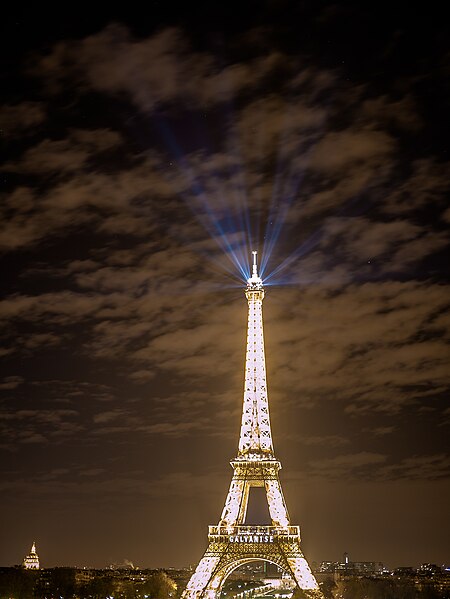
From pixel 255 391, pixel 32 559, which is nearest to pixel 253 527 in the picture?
pixel 255 391

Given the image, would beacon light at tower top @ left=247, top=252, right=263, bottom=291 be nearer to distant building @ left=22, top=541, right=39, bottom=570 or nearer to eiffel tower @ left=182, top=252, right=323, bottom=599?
eiffel tower @ left=182, top=252, right=323, bottom=599

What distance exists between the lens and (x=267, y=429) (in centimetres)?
7956

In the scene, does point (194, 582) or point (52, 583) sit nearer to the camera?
point (194, 582)

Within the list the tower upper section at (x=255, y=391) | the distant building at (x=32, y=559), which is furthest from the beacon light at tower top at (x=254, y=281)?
the distant building at (x=32, y=559)

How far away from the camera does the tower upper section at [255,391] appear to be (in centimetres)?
7906

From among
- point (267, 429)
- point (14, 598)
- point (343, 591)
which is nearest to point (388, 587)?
point (343, 591)

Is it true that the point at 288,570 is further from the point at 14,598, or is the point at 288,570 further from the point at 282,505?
the point at 14,598

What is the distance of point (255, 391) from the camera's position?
80.7m

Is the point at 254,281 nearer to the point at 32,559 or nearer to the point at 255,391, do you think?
the point at 255,391

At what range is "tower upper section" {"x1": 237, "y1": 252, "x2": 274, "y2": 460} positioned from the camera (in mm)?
79062

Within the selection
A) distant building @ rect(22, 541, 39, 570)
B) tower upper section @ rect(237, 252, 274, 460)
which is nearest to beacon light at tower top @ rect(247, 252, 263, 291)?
tower upper section @ rect(237, 252, 274, 460)

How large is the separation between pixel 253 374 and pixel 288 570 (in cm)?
1528

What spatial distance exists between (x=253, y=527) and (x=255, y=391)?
34.4 ft

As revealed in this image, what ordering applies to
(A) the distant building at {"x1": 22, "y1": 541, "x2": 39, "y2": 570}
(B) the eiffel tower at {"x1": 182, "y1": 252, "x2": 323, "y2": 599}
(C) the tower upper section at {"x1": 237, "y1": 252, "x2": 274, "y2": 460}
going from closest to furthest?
(B) the eiffel tower at {"x1": 182, "y1": 252, "x2": 323, "y2": 599}, (C) the tower upper section at {"x1": 237, "y1": 252, "x2": 274, "y2": 460}, (A) the distant building at {"x1": 22, "y1": 541, "x2": 39, "y2": 570}
